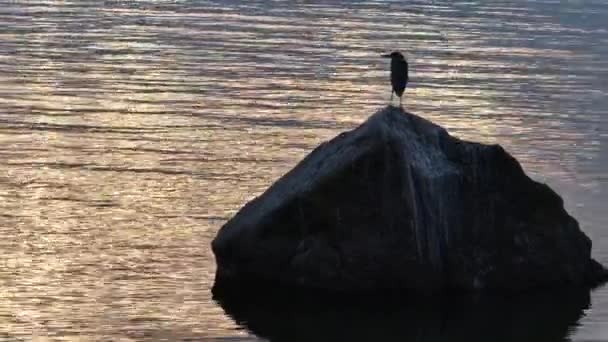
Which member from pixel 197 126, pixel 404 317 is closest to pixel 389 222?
pixel 404 317

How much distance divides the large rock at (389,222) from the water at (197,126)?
80cm

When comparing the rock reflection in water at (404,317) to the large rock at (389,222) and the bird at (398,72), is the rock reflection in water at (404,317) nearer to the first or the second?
the large rock at (389,222)

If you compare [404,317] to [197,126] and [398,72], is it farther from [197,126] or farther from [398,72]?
[197,126]

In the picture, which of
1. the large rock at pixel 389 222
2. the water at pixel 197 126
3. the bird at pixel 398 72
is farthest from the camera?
the bird at pixel 398 72

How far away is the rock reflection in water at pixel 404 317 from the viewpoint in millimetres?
17328

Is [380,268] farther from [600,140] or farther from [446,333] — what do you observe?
[600,140]

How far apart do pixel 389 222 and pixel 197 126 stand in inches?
542

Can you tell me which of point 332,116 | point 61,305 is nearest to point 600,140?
point 332,116

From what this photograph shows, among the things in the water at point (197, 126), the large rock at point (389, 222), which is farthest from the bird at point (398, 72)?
the water at point (197, 126)

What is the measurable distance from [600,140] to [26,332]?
17.9 m

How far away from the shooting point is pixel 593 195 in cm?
2488

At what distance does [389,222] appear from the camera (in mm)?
18453

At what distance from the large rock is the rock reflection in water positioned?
0.93 feet

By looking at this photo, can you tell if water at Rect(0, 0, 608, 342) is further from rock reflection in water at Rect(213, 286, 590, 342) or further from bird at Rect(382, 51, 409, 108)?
bird at Rect(382, 51, 409, 108)
